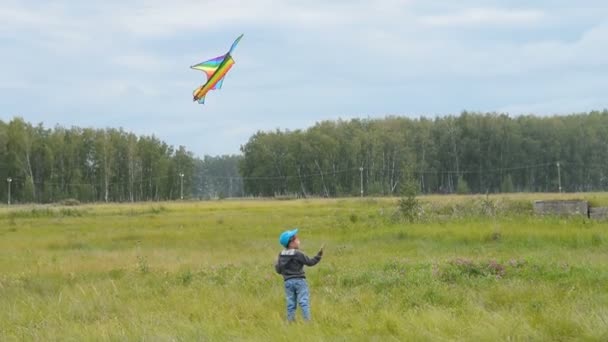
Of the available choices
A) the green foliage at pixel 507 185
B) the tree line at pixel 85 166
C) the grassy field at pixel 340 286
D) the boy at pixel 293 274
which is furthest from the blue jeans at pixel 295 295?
the green foliage at pixel 507 185

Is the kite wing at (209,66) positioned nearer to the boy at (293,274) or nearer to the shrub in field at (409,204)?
the boy at (293,274)

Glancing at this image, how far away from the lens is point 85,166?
97.1m

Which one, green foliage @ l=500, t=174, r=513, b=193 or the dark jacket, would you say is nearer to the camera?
the dark jacket

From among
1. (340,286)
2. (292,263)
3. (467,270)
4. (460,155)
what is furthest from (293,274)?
(460,155)

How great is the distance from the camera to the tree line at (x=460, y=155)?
98.6 metres

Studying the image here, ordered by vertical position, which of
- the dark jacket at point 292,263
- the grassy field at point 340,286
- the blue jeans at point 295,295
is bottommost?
the grassy field at point 340,286

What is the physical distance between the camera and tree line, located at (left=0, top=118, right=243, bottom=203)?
3546 inches

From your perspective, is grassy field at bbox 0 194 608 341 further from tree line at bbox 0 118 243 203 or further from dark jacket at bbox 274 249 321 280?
tree line at bbox 0 118 243 203

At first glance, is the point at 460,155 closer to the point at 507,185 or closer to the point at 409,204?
the point at 507,185

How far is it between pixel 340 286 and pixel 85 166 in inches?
3546

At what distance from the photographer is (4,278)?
50.7 ft

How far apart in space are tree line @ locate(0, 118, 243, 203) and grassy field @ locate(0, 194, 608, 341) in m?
69.3

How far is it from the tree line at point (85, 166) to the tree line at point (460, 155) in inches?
764

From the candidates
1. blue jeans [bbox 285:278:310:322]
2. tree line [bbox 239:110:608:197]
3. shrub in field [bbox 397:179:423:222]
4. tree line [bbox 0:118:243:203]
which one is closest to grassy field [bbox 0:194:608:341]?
blue jeans [bbox 285:278:310:322]
